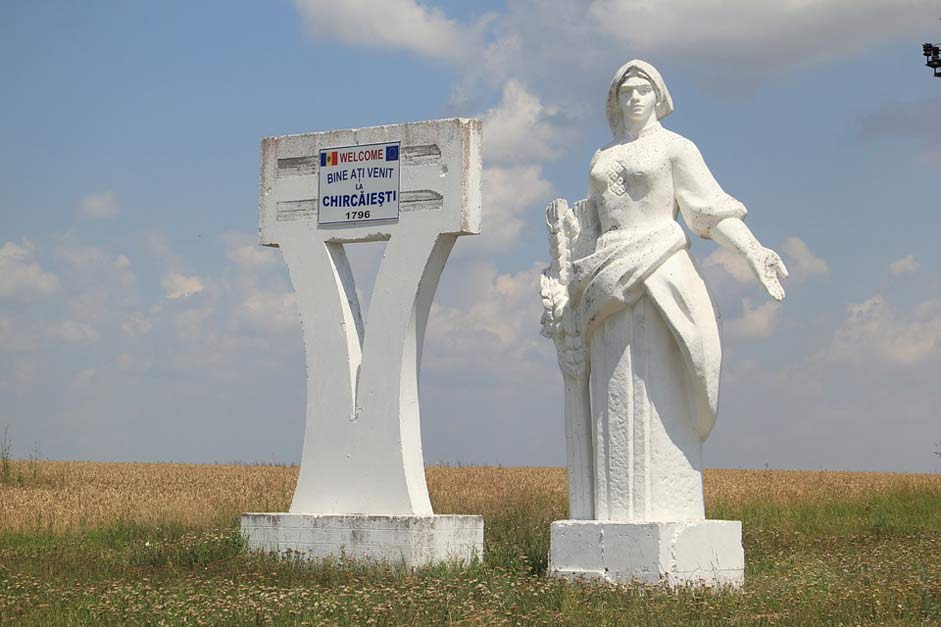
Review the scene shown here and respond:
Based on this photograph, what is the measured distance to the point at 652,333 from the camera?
443 inches

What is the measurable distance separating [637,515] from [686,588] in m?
0.90

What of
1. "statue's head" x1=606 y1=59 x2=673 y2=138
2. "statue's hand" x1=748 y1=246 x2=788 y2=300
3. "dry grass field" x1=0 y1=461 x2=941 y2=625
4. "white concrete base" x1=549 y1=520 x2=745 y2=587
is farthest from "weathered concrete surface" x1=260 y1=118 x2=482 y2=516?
"statue's hand" x1=748 y1=246 x2=788 y2=300

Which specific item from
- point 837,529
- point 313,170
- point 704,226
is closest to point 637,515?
point 704,226

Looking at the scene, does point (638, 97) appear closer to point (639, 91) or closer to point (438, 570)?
point (639, 91)

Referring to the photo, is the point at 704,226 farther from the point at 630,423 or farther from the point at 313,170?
the point at 313,170

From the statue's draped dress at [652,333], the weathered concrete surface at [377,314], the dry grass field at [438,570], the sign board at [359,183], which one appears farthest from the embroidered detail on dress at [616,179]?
the dry grass field at [438,570]

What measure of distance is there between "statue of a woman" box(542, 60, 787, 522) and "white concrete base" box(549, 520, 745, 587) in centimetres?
24

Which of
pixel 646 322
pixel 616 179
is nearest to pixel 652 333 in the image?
pixel 646 322

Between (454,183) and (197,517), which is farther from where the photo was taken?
(197,517)

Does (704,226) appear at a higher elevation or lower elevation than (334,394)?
higher

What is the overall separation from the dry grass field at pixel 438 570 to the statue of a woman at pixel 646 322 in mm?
1086

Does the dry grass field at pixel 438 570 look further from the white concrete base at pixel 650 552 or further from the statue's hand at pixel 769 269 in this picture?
the statue's hand at pixel 769 269

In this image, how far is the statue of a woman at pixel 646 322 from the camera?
36.5 feet

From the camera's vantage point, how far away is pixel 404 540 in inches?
519
